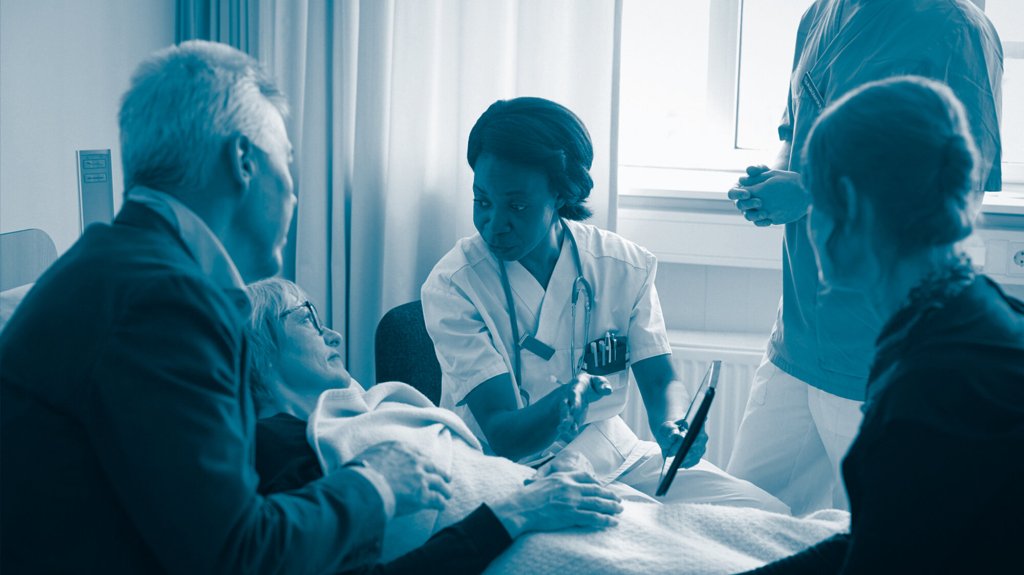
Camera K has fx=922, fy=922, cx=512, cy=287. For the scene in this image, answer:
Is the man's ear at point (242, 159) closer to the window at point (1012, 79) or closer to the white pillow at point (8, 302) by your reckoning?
the white pillow at point (8, 302)

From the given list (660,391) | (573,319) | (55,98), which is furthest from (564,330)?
(55,98)

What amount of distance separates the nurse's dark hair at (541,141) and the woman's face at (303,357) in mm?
533

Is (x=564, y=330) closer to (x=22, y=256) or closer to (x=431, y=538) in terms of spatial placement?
(x=431, y=538)

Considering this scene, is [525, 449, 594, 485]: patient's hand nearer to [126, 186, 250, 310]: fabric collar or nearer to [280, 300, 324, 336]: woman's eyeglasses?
[280, 300, 324, 336]: woman's eyeglasses

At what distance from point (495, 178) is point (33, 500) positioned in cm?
120

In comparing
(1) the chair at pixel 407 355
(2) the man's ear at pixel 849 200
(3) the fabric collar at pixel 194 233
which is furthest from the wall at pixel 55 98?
(2) the man's ear at pixel 849 200

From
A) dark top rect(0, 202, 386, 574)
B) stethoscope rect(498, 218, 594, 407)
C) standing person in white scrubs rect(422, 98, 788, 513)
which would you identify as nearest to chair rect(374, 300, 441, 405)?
standing person in white scrubs rect(422, 98, 788, 513)

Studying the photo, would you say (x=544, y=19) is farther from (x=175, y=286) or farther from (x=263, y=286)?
(x=175, y=286)

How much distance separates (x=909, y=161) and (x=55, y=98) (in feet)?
6.51

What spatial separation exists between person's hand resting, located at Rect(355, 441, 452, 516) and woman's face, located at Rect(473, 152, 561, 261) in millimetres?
763

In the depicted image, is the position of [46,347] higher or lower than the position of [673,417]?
higher

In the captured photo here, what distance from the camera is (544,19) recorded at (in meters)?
2.73

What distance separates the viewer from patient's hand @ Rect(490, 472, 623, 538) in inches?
57.9

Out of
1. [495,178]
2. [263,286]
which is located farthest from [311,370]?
[495,178]
